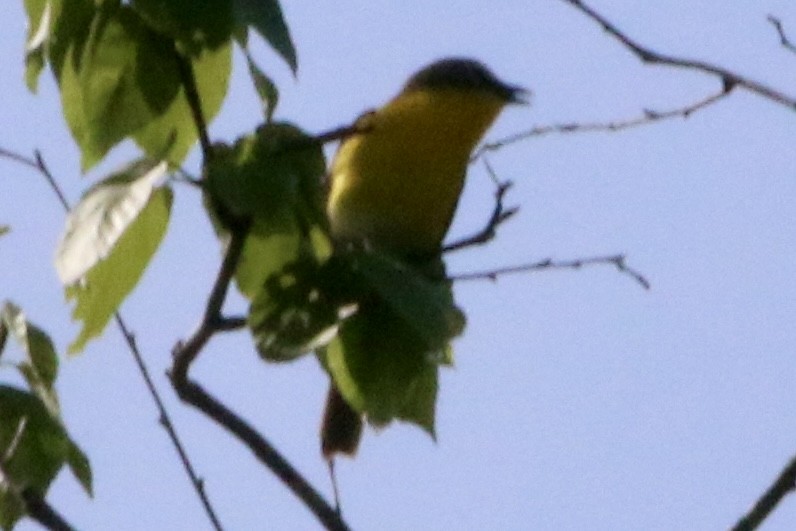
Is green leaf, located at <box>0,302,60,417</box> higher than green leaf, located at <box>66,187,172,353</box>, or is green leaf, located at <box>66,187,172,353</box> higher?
green leaf, located at <box>66,187,172,353</box>

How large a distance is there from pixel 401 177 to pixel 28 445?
84.2 inches

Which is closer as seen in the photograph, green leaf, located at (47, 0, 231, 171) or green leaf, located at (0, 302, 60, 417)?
green leaf, located at (47, 0, 231, 171)

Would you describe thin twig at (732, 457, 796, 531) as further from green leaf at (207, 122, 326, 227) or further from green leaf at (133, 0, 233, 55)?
green leaf at (133, 0, 233, 55)

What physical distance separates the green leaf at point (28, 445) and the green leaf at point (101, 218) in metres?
0.48

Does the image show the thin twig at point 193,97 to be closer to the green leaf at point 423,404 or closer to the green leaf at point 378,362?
the green leaf at point 378,362

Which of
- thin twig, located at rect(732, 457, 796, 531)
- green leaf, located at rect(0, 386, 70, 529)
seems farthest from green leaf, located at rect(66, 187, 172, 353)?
thin twig, located at rect(732, 457, 796, 531)

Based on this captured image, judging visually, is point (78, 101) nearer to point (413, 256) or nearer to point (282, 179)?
point (282, 179)

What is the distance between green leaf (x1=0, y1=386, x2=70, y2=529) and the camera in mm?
2219

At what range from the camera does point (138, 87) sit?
6.70ft

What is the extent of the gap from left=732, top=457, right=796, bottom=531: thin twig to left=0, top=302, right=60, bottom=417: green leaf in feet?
3.32

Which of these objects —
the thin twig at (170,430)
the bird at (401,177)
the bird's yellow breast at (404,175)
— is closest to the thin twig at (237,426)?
the thin twig at (170,430)

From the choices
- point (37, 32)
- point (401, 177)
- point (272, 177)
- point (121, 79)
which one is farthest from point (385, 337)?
point (401, 177)

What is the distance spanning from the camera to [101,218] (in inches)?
71.7

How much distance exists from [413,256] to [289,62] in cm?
94
